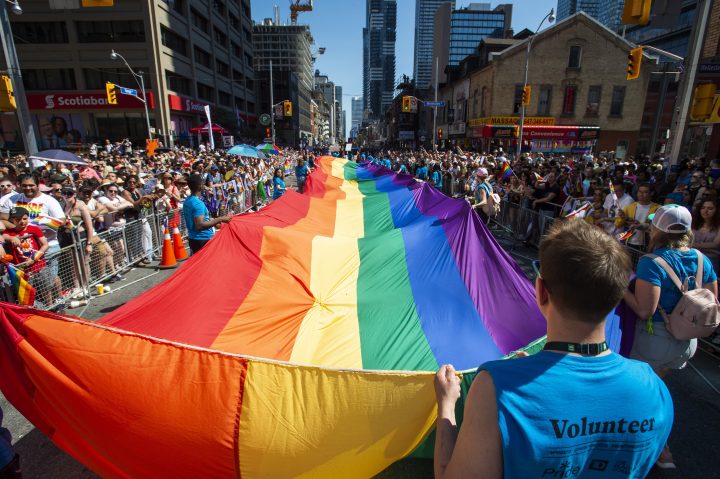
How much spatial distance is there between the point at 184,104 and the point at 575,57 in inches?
1625

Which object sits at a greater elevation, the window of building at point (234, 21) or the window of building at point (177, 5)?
the window of building at point (234, 21)

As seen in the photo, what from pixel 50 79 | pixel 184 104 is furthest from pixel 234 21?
pixel 50 79

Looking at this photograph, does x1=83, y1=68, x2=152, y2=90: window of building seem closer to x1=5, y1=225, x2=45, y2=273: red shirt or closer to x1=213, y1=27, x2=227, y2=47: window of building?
x1=213, y1=27, x2=227, y2=47: window of building

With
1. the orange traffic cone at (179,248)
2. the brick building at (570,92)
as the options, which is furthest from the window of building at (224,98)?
the orange traffic cone at (179,248)

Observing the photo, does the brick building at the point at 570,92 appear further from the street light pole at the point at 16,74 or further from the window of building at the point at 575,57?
the street light pole at the point at 16,74

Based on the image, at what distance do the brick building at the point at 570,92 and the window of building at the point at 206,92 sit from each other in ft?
116

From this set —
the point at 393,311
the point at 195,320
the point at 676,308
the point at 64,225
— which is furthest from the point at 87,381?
the point at 64,225

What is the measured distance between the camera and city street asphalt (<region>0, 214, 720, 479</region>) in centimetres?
336

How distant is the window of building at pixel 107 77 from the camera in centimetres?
3788

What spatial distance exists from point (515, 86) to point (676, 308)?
41010mm

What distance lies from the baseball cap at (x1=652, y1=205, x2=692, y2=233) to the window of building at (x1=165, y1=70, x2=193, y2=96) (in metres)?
45.5

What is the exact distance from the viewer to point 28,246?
5918 millimetres

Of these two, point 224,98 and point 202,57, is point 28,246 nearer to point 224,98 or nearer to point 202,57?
point 202,57

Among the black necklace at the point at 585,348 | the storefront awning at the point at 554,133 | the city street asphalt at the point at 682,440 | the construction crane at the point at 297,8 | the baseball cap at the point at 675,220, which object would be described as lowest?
the city street asphalt at the point at 682,440
